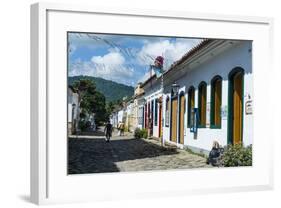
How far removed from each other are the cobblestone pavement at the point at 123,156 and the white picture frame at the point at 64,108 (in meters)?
0.11

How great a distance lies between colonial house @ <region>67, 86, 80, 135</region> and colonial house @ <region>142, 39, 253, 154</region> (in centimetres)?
125

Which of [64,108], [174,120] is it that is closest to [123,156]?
[174,120]

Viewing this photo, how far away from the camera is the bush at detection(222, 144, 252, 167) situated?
893cm

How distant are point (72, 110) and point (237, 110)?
2.72 m

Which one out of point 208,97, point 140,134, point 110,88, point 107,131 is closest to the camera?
point 110,88

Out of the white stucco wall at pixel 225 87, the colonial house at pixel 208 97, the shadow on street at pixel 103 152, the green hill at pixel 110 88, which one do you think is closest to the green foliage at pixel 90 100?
the green hill at pixel 110 88

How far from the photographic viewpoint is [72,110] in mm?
7891

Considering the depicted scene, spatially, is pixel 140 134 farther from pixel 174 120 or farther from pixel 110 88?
pixel 110 88

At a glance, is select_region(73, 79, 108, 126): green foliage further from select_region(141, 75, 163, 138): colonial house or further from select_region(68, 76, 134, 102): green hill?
select_region(141, 75, 163, 138): colonial house

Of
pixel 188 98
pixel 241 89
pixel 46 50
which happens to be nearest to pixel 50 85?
pixel 46 50

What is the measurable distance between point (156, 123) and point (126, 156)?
75cm

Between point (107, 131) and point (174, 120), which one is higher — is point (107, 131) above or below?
below

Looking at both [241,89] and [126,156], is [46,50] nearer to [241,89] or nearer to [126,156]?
[126,156]

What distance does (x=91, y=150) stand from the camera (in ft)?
26.8
